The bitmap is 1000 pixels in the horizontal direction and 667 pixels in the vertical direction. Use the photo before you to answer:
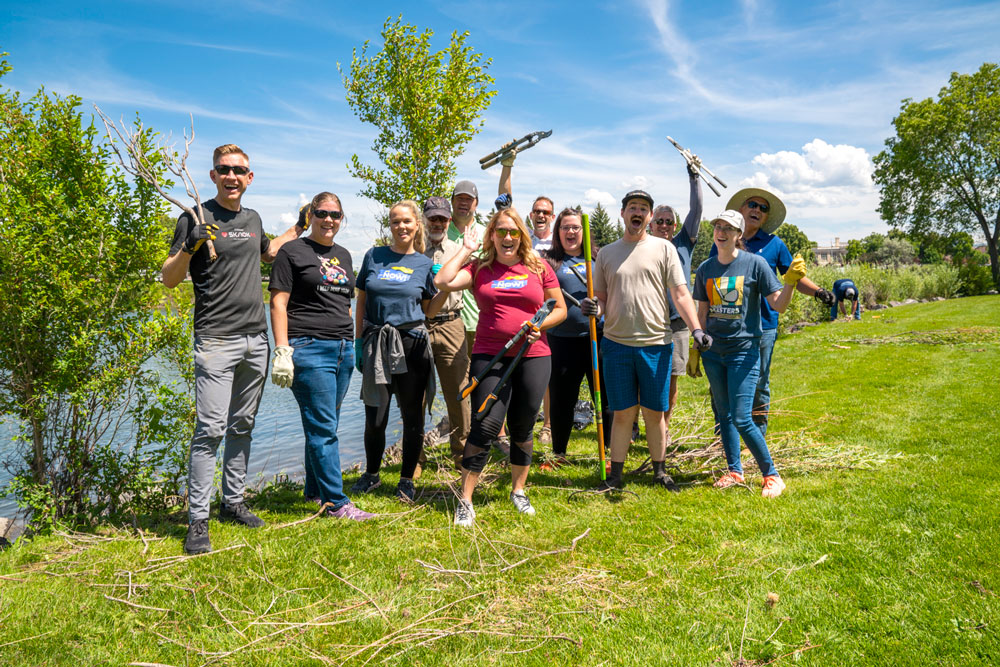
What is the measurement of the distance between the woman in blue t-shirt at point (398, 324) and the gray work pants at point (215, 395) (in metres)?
0.82

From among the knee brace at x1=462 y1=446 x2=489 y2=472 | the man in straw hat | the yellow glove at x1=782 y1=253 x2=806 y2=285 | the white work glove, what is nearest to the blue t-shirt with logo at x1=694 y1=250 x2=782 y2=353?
the yellow glove at x1=782 y1=253 x2=806 y2=285

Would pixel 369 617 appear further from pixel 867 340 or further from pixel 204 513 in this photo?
pixel 867 340

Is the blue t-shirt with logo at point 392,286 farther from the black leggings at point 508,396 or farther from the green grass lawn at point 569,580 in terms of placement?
the green grass lawn at point 569,580

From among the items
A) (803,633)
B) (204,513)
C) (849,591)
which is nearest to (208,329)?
(204,513)

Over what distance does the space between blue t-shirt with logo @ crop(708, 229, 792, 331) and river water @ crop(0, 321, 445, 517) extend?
4.00 metres

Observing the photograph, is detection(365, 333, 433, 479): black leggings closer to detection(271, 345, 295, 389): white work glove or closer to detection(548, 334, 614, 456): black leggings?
detection(271, 345, 295, 389): white work glove

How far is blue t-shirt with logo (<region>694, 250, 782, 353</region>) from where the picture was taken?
4.55 meters

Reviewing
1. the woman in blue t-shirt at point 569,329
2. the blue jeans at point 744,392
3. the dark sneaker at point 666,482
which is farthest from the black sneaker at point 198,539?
the blue jeans at point 744,392

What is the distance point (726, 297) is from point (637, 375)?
3.10ft

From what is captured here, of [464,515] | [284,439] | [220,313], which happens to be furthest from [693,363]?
[284,439]

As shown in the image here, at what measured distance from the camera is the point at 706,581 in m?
3.21

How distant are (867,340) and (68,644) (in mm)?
15351

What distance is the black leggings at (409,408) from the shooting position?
457 centimetres

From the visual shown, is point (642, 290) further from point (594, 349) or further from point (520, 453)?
point (520, 453)
